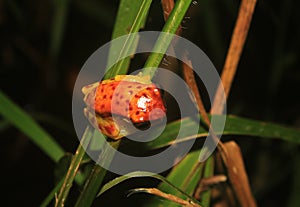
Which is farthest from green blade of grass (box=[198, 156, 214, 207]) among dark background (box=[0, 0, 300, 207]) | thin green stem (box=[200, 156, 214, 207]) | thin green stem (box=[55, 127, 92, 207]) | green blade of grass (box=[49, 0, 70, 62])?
green blade of grass (box=[49, 0, 70, 62])

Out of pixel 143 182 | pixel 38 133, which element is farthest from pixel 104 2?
pixel 143 182

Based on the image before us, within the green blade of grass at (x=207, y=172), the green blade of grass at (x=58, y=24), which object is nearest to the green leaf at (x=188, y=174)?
the green blade of grass at (x=207, y=172)

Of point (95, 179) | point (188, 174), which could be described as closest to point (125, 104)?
point (95, 179)

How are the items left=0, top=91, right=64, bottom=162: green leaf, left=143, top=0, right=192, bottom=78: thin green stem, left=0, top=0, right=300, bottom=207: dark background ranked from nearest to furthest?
left=143, top=0, right=192, bottom=78: thin green stem
left=0, top=91, right=64, bottom=162: green leaf
left=0, top=0, right=300, bottom=207: dark background

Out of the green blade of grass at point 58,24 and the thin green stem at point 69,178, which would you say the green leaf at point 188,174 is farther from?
the green blade of grass at point 58,24

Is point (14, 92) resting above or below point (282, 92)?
below

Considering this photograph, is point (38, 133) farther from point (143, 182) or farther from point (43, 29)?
point (43, 29)

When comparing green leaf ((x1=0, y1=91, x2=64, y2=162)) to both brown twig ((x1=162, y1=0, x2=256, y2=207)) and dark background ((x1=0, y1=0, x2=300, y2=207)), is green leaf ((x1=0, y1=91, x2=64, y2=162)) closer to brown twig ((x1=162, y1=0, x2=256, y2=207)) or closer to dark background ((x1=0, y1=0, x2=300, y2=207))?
brown twig ((x1=162, y1=0, x2=256, y2=207))
